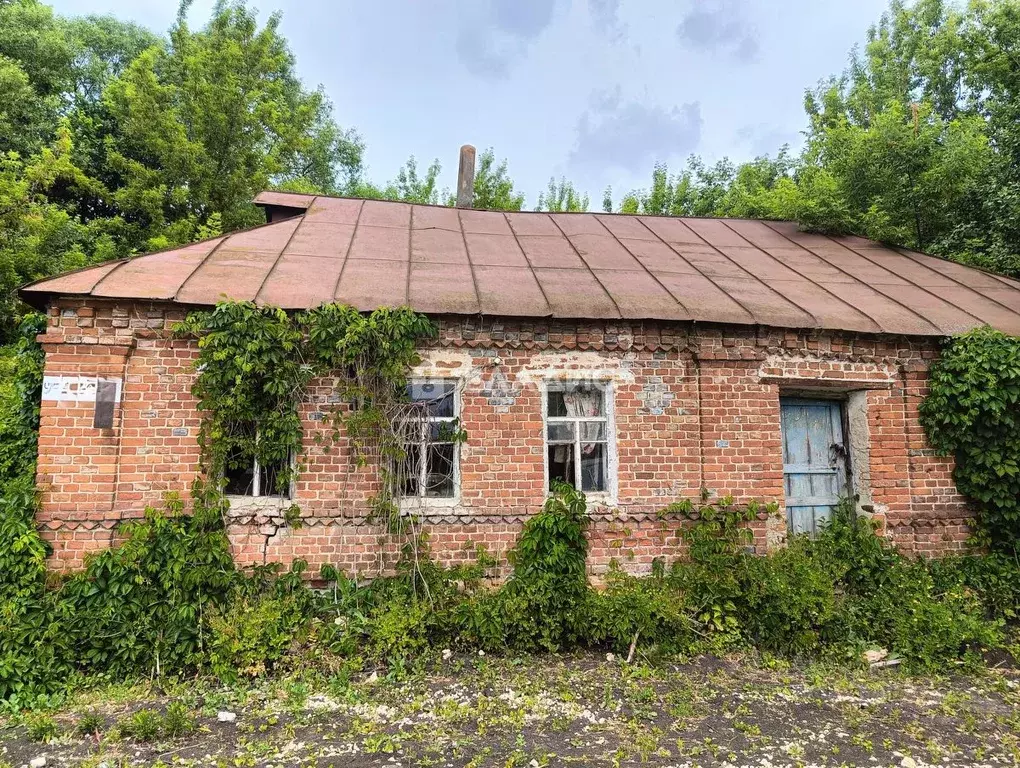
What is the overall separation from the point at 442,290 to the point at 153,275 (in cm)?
281

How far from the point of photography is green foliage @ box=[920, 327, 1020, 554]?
248 inches

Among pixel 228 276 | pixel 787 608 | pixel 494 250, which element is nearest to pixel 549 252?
pixel 494 250

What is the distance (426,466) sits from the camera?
19.7 feet

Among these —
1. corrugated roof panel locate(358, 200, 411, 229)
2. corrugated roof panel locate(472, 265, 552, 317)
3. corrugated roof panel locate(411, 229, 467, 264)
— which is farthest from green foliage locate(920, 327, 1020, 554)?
corrugated roof panel locate(358, 200, 411, 229)

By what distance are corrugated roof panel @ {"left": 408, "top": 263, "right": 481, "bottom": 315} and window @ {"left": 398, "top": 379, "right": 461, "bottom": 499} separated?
0.77m

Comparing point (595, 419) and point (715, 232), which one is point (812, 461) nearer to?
point (595, 419)

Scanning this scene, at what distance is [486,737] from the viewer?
13.6 ft

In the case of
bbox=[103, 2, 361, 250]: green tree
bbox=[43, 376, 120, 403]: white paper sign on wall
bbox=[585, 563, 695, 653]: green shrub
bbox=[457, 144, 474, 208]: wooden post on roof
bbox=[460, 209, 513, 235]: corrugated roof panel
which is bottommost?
bbox=[585, 563, 695, 653]: green shrub

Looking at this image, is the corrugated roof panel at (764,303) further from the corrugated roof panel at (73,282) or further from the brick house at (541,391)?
the corrugated roof panel at (73,282)

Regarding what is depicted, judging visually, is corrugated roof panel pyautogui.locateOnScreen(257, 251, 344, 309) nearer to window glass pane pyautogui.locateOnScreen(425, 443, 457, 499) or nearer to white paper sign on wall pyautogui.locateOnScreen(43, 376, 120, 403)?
white paper sign on wall pyautogui.locateOnScreen(43, 376, 120, 403)

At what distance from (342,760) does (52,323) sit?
179 inches

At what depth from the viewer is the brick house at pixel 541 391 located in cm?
538

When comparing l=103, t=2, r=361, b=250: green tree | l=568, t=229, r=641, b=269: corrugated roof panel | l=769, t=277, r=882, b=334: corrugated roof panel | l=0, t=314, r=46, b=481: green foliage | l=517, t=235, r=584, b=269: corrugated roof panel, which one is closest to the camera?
l=0, t=314, r=46, b=481: green foliage

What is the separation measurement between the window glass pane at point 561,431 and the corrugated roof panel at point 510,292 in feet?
3.94
